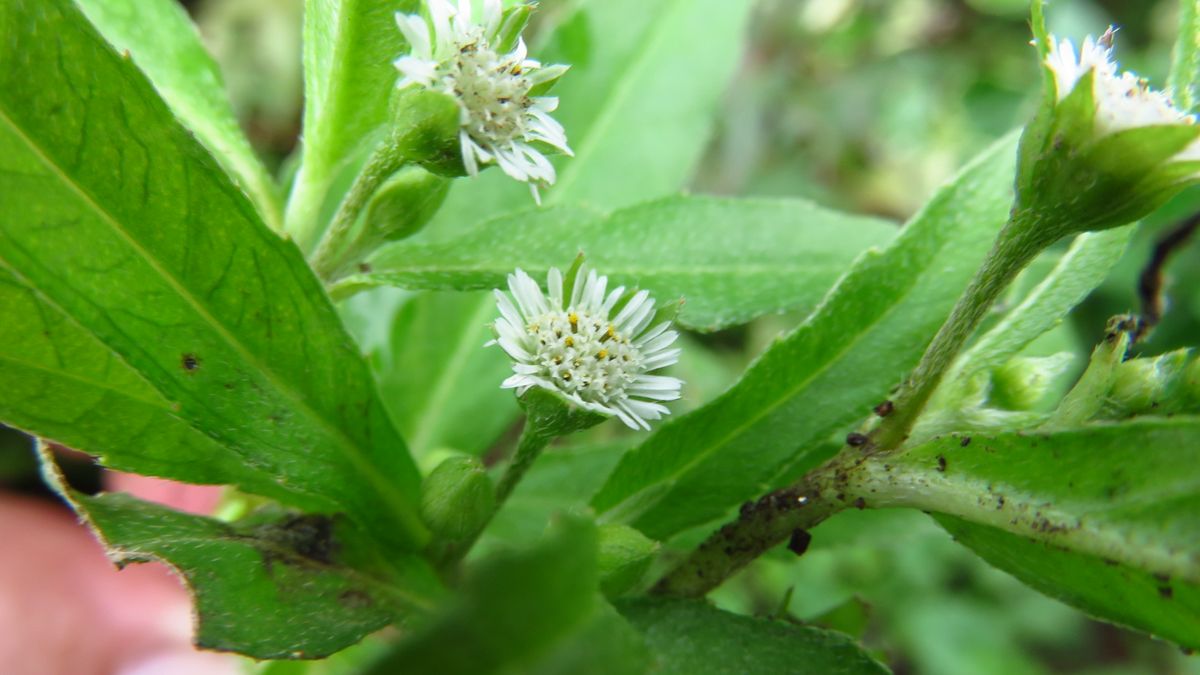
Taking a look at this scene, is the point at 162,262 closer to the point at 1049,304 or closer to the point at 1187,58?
the point at 1049,304

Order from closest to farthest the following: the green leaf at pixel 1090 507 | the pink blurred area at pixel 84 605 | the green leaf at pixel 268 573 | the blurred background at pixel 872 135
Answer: the green leaf at pixel 1090 507 → the green leaf at pixel 268 573 → the pink blurred area at pixel 84 605 → the blurred background at pixel 872 135

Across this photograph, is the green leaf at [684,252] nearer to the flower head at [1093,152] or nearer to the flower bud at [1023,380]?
the flower bud at [1023,380]

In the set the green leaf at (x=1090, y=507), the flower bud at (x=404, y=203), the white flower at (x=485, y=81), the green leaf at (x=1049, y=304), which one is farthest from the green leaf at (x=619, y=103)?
Result: the green leaf at (x=1090, y=507)

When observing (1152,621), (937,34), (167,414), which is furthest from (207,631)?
(937,34)

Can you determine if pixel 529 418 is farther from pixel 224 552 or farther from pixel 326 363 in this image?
pixel 224 552

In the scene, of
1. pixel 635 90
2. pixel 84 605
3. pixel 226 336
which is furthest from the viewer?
pixel 84 605

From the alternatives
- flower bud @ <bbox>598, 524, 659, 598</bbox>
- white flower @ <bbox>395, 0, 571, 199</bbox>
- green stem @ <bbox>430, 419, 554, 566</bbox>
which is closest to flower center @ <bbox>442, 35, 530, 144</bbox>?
white flower @ <bbox>395, 0, 571, 199</bbox>

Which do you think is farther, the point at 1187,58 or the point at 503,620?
the point at 1187,58

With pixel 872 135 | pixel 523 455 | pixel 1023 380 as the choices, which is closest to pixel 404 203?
pixel 523 455
